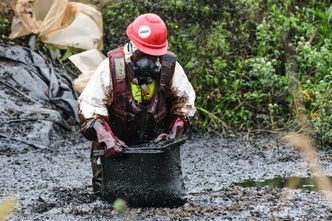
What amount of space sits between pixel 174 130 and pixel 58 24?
604 centimetres

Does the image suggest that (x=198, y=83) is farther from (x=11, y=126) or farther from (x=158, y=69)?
(x=158, y=69)

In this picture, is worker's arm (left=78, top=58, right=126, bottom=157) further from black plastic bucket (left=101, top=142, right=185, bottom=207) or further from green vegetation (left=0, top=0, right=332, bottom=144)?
green vegetation (left=0, top=0, right=332, bottom=144)

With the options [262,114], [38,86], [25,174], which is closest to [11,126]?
[38,86]

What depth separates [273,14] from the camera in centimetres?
1024

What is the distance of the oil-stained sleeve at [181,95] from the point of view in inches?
196

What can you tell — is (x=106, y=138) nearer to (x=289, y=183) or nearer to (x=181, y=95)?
(x=181, y=95)

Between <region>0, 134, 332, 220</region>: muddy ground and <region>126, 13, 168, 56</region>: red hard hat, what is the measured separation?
3.16 ft

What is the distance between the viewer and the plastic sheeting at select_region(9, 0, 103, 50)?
1038 centimetres

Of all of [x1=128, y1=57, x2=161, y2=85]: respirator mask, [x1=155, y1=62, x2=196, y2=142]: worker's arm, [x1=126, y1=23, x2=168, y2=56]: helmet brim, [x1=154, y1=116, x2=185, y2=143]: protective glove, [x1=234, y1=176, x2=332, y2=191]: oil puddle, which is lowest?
[x1=234, y1=176, x2=332, y2=191]: oil puddle

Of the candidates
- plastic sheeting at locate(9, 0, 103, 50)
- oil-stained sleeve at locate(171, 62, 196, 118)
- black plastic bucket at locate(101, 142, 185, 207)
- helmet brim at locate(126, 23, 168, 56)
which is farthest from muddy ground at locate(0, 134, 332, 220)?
plastic sheeting at locate(9, 0, 103, 50)

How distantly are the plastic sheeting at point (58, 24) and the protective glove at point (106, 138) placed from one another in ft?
19.3

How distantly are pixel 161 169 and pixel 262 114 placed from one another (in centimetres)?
467

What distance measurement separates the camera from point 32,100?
940 centimetres

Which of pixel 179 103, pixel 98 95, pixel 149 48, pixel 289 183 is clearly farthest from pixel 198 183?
pixel 149 48
